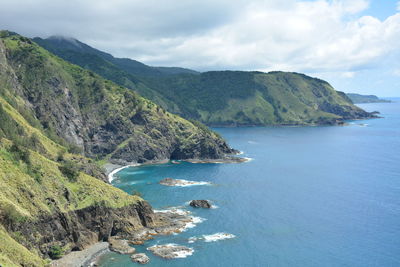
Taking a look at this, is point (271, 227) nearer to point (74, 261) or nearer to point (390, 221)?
point (390, 221)

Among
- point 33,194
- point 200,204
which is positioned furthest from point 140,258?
point 200,204

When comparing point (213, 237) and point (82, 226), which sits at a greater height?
point (82, 226)

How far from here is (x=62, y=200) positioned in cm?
11994

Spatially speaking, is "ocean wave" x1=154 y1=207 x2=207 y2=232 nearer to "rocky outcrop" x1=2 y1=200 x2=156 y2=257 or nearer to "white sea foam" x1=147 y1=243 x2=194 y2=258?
"rocky outcrop" x1=2 y1=200 x2=156 y2=257

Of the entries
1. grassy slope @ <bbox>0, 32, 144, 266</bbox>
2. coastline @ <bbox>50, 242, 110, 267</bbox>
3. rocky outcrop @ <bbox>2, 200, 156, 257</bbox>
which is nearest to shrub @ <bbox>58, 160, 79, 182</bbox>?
grassy slope @ <bbox>0, 32, 144, 266</bbox>

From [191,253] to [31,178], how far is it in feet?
A: 180

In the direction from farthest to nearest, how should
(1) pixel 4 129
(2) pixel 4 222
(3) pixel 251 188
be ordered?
(3) pixel 251 188 < (1) pixel 4 129 < (2) pixel 4 222

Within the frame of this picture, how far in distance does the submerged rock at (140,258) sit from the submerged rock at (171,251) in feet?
13.1

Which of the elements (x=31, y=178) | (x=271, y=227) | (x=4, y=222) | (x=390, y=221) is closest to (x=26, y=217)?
(x=4, y=222)

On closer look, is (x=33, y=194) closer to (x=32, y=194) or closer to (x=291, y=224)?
(x=32, y=194)

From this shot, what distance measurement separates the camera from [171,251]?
116625 millimetres

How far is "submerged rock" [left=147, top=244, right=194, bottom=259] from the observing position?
11400cm

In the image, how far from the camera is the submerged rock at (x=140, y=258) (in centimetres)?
11040

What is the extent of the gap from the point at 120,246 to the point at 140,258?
37.2 ft
